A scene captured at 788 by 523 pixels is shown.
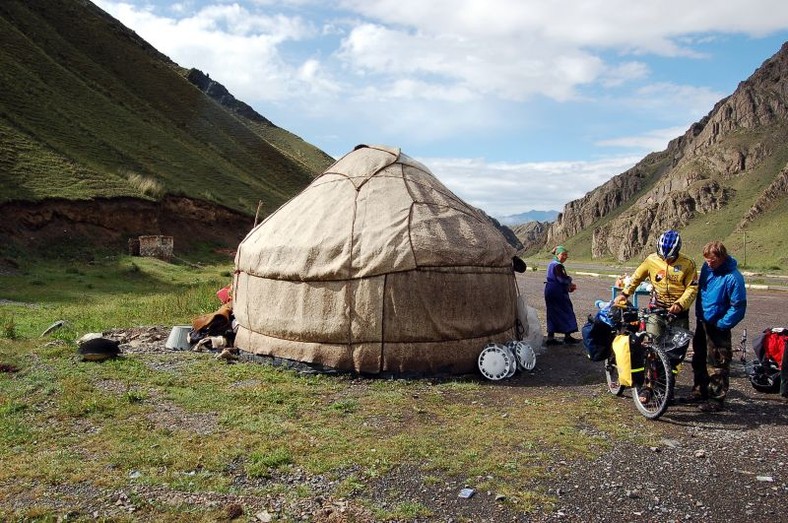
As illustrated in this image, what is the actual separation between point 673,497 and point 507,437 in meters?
1.48

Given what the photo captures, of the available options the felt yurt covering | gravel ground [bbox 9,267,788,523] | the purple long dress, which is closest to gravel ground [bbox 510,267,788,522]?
gravel ground [bbox 9,267,788,523]

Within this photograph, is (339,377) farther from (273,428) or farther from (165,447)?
(165,447)

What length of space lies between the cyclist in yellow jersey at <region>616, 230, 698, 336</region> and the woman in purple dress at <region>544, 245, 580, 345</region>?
300cm

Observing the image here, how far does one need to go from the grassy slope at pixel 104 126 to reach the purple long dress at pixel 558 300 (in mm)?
20207

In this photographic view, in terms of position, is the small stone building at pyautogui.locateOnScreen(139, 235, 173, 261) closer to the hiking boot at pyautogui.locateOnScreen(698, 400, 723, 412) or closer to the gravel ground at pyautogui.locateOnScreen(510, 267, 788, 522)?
the gravel ground at pyautogui.locateOnScreen(510, 267, 788, 522)

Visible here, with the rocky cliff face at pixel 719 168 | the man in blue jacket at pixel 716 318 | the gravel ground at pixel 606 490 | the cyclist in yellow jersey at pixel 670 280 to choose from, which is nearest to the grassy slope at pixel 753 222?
the rocky cliff face at pixel 719 168

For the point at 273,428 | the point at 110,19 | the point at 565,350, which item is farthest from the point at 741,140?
the point at 273,428

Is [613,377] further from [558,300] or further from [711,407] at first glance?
[558,300]

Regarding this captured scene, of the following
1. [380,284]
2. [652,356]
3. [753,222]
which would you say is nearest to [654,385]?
[652,356]

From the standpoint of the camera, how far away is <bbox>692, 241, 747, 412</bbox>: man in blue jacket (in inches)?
231

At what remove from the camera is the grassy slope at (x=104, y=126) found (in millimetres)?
26781

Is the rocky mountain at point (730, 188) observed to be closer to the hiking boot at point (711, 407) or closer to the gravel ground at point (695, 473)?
the hiking boot at point (711, 407)

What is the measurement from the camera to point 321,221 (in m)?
8.12

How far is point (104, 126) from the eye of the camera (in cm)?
3650
